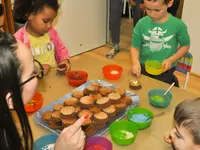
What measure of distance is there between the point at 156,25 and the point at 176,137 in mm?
919

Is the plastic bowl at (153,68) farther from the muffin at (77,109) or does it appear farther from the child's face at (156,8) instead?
the muffin at (77,109)

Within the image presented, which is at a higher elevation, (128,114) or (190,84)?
(128,114)

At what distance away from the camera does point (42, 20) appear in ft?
5.21

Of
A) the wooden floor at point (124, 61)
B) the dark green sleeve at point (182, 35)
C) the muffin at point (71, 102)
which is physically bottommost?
the wooden floor at point (124, 61)

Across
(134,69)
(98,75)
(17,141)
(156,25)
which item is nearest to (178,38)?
(156,25)

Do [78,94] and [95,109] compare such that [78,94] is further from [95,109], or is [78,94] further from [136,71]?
[136,71]

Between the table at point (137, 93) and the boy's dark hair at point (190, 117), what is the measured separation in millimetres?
145

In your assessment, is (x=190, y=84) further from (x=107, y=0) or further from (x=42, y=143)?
(x=42, y=143)

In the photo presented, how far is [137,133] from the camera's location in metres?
1.04

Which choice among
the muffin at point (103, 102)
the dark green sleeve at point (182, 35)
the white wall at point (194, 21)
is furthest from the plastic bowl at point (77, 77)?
the white wall at point (194, 21)

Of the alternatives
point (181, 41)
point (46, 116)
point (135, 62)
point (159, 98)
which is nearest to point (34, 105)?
point (46, 116)

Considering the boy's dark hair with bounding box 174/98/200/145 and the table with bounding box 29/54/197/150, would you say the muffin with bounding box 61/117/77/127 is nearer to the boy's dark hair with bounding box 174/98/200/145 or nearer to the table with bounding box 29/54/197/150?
the table with bounding box 29/54/197/150

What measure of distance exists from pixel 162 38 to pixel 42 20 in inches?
28.9

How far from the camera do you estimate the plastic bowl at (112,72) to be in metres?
1.41
